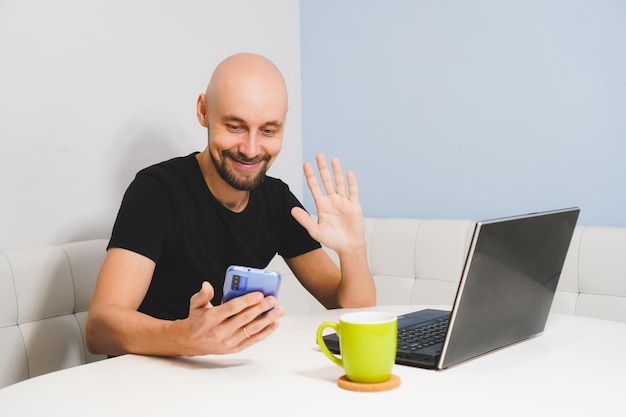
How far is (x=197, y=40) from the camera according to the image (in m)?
2.46

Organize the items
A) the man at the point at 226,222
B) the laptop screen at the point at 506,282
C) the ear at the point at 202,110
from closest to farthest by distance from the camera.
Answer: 1. the laptop screen at the point at 506,282
2. the man at the point at 226,222
3. the ear at the point at 202,110

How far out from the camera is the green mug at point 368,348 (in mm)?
999

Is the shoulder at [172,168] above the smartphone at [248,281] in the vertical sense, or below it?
above

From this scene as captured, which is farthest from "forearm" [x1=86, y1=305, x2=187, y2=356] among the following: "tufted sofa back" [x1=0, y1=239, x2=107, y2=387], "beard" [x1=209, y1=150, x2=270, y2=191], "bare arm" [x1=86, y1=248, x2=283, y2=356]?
"beard" [x1=209, y1=150, x2=270, y2=191]

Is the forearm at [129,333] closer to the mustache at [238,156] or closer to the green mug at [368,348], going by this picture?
the green mug at [368,348]

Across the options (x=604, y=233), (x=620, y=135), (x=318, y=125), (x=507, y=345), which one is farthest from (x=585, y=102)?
(x=507, y=345)

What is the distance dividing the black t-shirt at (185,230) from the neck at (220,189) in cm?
2

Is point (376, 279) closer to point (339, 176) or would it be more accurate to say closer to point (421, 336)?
point (339, 176)

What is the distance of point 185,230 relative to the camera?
1.70m

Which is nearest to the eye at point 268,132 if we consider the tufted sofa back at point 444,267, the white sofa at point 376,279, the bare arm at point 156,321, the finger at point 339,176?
the finger at point 339,176

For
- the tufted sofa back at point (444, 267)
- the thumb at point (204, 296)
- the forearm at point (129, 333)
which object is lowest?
the tufted sofa back at point (444, 267)

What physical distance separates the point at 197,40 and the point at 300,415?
179 centimetres

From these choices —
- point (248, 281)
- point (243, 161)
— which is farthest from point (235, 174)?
point (248, 281)

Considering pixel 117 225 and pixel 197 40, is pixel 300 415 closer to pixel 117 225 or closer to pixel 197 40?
pixel 117 225
